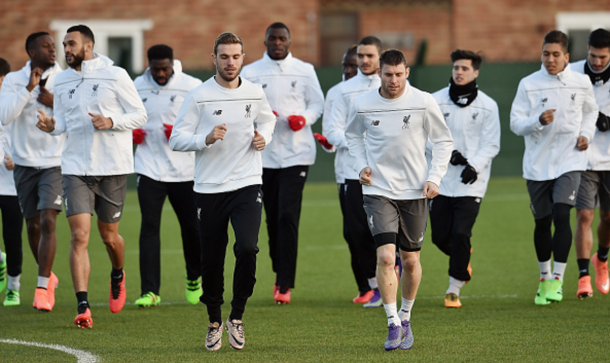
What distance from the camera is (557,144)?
8.62 meters

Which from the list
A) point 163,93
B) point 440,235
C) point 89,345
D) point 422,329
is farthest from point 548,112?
point 89,345

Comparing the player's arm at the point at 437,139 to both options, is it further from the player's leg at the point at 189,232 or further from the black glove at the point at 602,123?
the player's leg at the point at 189,232

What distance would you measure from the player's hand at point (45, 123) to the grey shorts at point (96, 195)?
1.40ft

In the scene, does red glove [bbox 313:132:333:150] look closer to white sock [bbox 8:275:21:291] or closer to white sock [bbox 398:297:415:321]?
white sock [bbox 398:297:415:321]

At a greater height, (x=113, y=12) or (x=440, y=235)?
(x=113, y=12)

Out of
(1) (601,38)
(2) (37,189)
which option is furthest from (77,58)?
(1) (601,38)

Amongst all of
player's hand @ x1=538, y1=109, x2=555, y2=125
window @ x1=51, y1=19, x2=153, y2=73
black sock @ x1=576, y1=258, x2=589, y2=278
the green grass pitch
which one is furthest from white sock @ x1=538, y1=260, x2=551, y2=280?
window @ x1=51, y1=19, x2=153, y2=73

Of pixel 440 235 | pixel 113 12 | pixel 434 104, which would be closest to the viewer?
pixel 434 104

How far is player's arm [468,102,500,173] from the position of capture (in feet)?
28.1

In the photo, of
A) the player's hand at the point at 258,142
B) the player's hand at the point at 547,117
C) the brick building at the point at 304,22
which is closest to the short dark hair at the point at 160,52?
the player's hand at the point at 258,142

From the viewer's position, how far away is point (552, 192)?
8.64m

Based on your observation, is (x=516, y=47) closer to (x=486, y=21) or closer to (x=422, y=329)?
(x=486, y=21)

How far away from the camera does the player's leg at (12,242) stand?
9344mm

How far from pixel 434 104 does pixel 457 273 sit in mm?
2116
